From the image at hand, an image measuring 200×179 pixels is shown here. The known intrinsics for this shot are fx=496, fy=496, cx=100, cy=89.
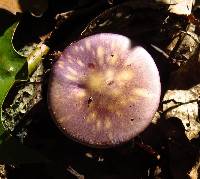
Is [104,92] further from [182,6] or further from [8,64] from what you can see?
[182,6]

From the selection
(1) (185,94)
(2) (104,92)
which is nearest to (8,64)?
(2) (104,92)

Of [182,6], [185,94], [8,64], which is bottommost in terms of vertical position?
[185,94]

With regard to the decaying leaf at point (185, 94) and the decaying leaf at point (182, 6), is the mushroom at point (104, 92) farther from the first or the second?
the decaying leaf at point (182, 6)

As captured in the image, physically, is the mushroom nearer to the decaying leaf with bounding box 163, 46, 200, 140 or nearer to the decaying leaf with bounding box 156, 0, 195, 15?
the decaying leaf with bounding box 163, 46, 200, 140

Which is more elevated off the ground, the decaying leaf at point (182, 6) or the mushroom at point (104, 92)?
the decaying leaf at point (182, 6)

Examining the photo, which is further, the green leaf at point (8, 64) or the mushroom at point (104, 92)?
the green leaf at point (8, 64)

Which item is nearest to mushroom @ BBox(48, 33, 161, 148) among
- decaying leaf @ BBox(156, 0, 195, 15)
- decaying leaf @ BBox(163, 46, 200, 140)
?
decaying leaf @ BBox(163, 46, 200, 140)

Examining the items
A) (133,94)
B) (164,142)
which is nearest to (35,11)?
(133,94)

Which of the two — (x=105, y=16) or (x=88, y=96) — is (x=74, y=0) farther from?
(x=88, y=96)

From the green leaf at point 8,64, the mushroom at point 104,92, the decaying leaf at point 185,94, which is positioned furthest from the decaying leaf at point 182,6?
→ the green leaf at point 8,64
